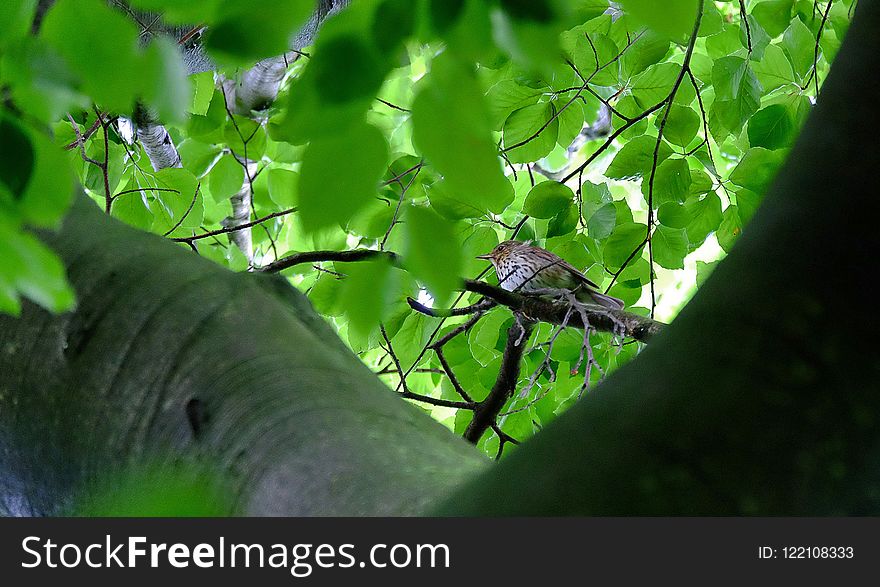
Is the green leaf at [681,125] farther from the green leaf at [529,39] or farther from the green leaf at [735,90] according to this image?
the green leaf at [529,39]

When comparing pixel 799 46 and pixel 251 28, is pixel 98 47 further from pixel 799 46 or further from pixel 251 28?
pixel 799 46

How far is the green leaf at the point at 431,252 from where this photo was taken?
0.71 metres

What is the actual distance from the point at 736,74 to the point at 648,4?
74.1 inches

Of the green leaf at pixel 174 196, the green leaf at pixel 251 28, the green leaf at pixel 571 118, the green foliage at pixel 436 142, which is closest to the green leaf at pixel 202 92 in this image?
the green foliage at pixel 436 142

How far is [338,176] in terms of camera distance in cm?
66

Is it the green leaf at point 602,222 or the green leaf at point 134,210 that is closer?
the green leaf at point 602,222

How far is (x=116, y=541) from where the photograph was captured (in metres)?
0.80

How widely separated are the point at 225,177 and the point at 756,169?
1985mm

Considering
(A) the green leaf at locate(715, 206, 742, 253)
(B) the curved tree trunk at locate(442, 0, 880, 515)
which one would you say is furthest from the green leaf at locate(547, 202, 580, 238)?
(B) the curved tree trunk at locate(442, 0, 880, 515)

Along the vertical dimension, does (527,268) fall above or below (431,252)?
above

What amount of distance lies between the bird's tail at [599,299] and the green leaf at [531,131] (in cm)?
52

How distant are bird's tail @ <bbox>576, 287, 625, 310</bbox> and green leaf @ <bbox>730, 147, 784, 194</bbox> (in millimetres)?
551

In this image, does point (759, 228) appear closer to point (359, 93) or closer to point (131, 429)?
point (359, 93)

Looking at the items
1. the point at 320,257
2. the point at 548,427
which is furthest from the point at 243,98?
the point at 548,427
